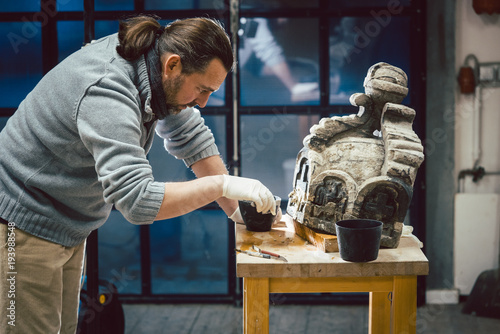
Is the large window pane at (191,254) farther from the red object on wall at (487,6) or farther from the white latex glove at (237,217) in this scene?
the red object on wall at (487,6)

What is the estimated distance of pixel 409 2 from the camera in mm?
3260

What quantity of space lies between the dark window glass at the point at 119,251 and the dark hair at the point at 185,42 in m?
2.07

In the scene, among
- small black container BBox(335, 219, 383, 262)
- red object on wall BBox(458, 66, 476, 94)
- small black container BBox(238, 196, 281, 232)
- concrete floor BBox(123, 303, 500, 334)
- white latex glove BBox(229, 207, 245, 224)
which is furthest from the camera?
red object on wall BBox(458, 66, 476, 94)

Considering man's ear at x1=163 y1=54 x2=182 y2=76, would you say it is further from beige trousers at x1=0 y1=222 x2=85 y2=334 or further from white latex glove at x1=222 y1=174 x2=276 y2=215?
beige trousers at x1=0 y1=222 x2=85 y2=334

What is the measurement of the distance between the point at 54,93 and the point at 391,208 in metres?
1.07

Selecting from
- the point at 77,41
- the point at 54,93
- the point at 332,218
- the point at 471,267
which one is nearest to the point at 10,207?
the point at 54,93

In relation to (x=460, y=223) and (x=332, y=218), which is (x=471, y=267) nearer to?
(x=460, y=223)

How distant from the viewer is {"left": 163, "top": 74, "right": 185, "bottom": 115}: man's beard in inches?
62.5

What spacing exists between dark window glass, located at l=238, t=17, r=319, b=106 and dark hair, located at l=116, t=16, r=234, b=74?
1.75 metres

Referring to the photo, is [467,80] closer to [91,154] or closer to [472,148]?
[472,148]

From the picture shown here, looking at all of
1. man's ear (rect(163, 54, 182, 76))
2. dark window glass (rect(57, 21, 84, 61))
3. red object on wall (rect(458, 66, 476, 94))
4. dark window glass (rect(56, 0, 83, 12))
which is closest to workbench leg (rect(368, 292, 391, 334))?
man's ear (rect(163, 54, 182, 76))

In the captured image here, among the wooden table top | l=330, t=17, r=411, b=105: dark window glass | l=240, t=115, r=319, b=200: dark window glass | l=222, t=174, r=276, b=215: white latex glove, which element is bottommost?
the wooden table top

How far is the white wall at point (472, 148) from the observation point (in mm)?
3252

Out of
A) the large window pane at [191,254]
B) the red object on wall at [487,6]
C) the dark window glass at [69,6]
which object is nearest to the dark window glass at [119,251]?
the large window pane at [191,254]
